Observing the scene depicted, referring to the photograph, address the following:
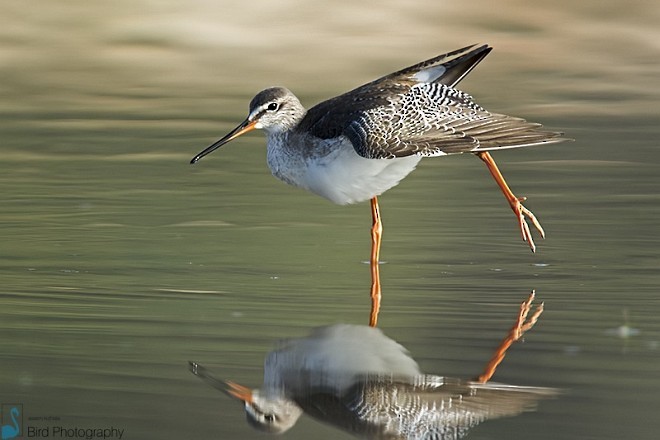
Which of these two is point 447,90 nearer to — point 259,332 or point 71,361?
point 259,332

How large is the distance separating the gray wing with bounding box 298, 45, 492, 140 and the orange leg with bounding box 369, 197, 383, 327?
2.45 ft

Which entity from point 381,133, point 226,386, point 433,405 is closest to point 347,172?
point 381,133

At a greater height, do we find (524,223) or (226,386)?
(226,386)

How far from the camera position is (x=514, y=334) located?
312 inches

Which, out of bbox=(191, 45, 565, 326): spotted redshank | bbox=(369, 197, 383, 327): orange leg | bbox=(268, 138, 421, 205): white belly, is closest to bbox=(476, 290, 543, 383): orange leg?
bbox=(369, 197, 383, 327): orange leg

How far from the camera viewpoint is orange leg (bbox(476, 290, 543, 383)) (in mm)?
7086

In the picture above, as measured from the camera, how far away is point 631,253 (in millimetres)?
10062

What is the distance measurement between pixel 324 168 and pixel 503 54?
1511 cm

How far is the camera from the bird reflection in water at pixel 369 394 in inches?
250

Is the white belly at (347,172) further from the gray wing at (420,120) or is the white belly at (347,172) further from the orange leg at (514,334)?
the orange leg at (514,334)

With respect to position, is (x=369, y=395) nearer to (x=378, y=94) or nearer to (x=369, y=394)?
(x=369, y=394)

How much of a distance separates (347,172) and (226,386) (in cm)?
346

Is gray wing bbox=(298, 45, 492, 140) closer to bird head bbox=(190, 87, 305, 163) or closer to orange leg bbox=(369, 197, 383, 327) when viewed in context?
bird head bbox=(190, 87, 305, 163)

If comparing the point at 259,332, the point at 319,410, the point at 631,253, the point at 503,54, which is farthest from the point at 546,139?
the point at 503,54
